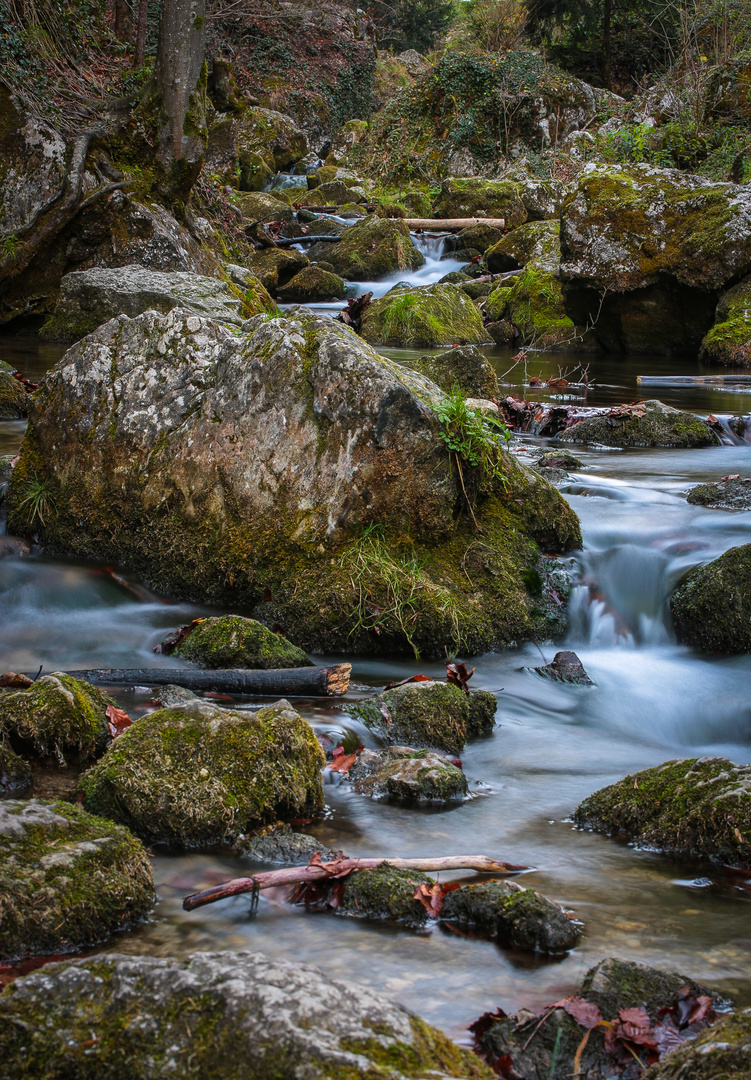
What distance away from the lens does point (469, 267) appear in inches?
900

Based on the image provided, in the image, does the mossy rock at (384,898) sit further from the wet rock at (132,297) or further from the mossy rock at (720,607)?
the wet rock at (132,297)

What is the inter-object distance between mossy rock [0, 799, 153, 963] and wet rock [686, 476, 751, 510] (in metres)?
5.54

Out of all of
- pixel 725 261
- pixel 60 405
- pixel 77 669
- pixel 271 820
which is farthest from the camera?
pixel 725 261

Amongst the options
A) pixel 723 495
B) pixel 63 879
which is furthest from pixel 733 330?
pixel 63 879

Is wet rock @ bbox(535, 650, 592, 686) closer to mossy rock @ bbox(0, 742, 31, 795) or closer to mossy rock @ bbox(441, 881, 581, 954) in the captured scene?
mossy rock @ bbox(441, 881, 581, 954)

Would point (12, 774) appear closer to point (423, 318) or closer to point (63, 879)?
point (63, 879)

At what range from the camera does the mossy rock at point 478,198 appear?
86.2 feet

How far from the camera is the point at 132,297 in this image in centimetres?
1105

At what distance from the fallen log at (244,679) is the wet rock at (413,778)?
73 cm

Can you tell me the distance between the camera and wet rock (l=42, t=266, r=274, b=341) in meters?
10.2

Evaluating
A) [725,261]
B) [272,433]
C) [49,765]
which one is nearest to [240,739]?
[49,765]

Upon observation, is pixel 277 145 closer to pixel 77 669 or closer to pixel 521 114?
pixel 521 114

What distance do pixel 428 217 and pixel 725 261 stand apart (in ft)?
49.2

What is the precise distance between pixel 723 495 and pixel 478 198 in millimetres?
21966
